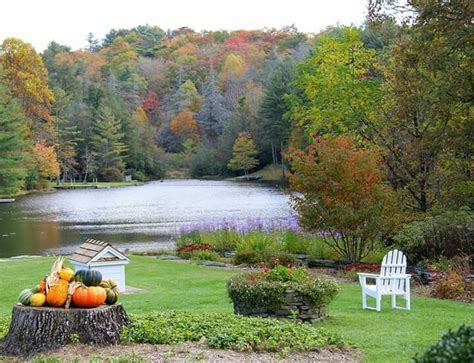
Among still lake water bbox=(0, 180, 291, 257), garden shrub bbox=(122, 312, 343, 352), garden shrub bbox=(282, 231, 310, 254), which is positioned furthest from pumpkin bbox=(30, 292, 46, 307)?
still lake water bbox=(0, 180, 291, 257)

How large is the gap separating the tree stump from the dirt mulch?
0.12m

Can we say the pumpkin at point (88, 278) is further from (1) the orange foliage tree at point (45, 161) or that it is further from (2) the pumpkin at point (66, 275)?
(1) the orange foliage tree at point (45, 161)

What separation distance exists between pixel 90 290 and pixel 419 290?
7.70m

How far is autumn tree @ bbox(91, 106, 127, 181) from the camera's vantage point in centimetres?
7744

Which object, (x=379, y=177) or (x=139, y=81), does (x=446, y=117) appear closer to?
(x=379, y=177)

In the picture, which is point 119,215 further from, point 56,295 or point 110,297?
point 56,295

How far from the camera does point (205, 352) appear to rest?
6113 millimetres

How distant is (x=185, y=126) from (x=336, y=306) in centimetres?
8753

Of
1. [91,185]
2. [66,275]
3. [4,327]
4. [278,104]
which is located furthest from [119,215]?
[278,104]

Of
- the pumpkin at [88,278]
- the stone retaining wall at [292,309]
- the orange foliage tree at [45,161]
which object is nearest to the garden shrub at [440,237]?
the stone retaining wall at [292,309]

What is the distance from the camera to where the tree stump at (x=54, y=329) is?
20.4 feet

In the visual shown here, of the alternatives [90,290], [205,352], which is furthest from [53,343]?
[205,352]

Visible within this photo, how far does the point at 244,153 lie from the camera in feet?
259

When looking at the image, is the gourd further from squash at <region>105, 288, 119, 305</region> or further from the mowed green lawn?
the mowed green lawn
